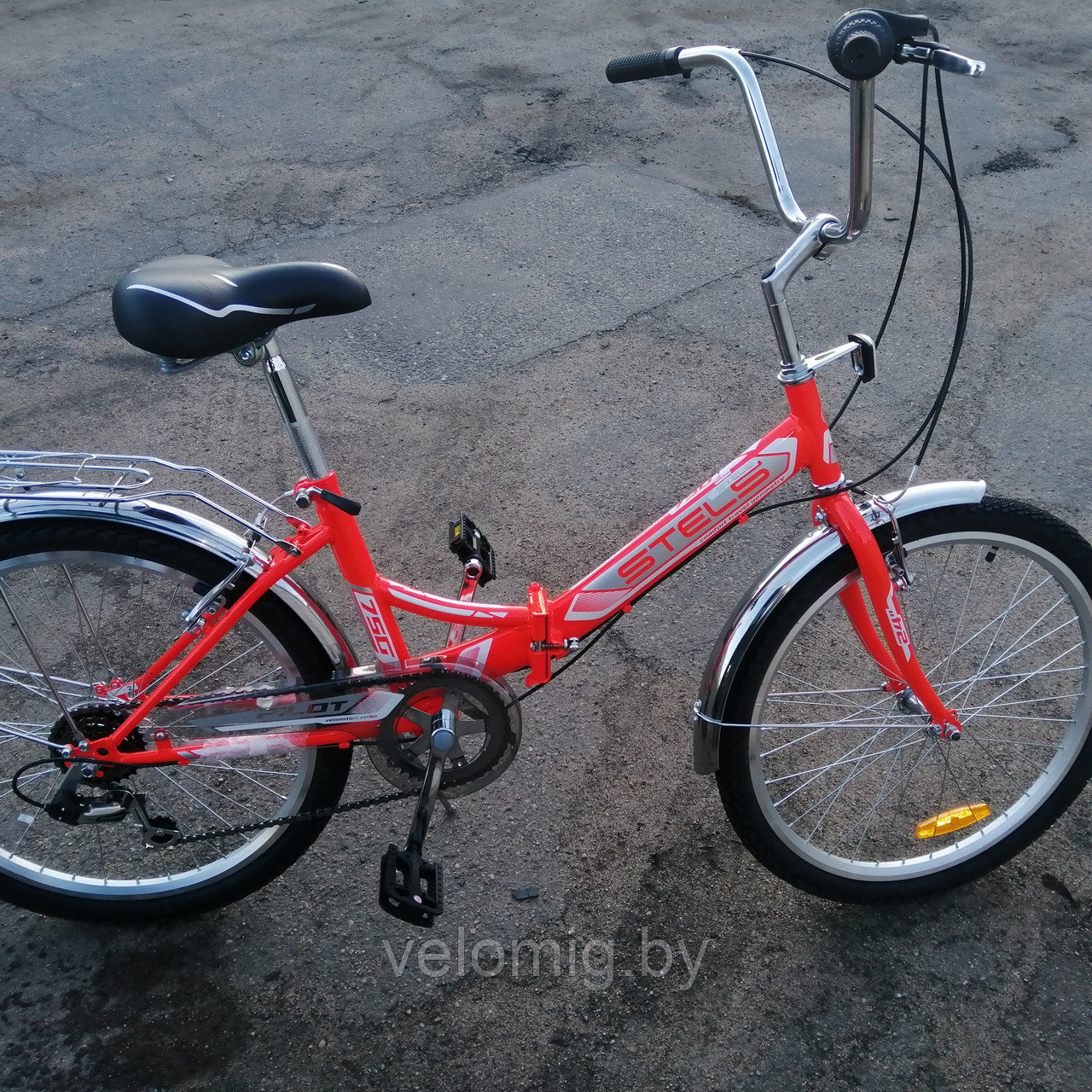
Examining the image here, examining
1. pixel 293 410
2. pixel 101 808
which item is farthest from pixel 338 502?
pixel 101 808

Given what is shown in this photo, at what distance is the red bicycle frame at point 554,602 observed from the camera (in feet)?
6.86

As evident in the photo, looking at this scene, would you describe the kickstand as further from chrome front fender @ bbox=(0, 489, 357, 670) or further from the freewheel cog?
the freewheel cog

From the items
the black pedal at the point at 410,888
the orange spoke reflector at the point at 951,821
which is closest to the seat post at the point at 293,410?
the black pedal at the point at 410,888

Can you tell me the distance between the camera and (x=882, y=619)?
218 centimetres

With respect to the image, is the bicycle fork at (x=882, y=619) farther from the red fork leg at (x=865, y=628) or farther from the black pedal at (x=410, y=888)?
the black pedal at (x=410, y=888)

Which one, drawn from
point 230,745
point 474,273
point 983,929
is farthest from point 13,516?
point 474,273

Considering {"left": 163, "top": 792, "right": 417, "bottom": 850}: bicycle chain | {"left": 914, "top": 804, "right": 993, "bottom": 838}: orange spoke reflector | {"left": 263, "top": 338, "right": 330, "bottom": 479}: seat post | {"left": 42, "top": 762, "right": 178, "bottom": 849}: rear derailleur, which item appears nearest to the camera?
{"left": 263, "top": 338, "right": 330, "bottom": 479}: seat post

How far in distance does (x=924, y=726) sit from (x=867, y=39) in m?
1.44

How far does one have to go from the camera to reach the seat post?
6.52ft

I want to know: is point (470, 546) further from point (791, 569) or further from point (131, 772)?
point (131, 772)

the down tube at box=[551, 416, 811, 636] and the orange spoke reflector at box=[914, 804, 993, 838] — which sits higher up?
the down tube at box=[551, 416, 811, 636]

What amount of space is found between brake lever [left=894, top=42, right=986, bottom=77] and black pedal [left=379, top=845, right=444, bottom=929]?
1.72 m

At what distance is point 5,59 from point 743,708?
7.51m

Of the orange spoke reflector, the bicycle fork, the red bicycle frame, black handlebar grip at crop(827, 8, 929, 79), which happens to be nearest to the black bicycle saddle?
the red bicycle frame
